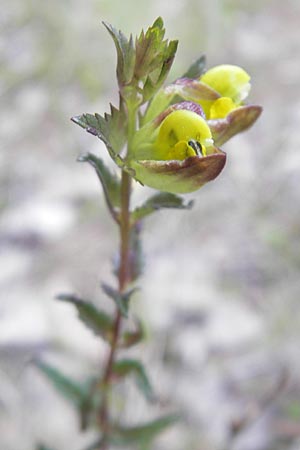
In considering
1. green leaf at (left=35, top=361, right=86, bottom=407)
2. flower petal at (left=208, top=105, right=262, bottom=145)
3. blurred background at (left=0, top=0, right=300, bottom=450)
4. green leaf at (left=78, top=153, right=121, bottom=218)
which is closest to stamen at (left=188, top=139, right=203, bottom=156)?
flower petal at (left=208, top=105, right=262, bottom=145)

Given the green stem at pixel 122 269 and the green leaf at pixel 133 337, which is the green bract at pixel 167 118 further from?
the green leaf at pixel 133 337

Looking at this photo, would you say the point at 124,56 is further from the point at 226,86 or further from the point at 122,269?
the point at 122,269

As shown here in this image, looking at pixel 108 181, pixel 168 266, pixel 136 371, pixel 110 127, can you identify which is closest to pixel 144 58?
pixel 110 127

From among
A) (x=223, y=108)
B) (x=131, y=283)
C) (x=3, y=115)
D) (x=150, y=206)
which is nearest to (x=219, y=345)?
(x=131, y=283)

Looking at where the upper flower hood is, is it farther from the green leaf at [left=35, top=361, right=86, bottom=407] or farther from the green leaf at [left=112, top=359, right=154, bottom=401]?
the green leaf at [left=35, top=361, right=86, bottom=407]

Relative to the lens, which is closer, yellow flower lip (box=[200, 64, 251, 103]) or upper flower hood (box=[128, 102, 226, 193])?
upper flower hood (box=[128, 102, 226, 193])
